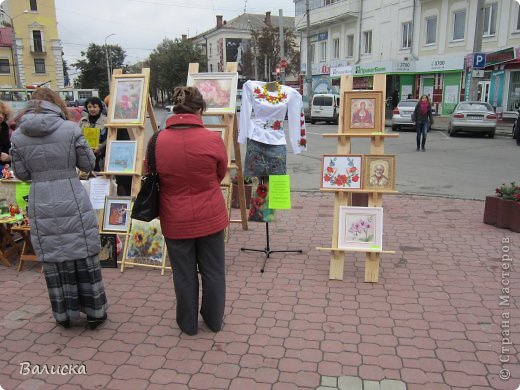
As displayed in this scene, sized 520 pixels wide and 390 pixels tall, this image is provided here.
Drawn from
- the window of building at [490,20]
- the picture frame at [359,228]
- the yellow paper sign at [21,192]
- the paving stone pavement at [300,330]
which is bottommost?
the paving stone pavement at [300,330]

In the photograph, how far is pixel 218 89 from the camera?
5082 mm

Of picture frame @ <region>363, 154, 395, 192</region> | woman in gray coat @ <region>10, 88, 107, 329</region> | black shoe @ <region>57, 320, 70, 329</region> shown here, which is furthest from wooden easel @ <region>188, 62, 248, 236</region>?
black shoe @ <region>57, 320, 70, 329</region>

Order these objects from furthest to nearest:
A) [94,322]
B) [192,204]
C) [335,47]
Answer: [335,47], [94,322], [192,204]

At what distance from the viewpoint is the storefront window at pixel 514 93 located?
2173cm

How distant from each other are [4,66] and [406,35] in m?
45.8

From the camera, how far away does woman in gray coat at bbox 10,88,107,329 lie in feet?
10.4

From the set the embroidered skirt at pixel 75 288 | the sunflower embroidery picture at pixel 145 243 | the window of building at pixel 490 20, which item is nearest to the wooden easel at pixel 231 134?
the sunflower embroidery picture at pixel 145 243

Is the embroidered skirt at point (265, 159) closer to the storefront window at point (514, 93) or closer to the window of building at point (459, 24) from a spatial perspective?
the storefront window at point (514, 93)

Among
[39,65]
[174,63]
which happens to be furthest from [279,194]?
[39,65]

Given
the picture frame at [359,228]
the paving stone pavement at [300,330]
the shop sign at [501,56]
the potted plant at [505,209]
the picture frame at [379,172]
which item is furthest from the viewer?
the shop sign at [501,56]

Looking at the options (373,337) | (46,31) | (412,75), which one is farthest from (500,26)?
(46,31)

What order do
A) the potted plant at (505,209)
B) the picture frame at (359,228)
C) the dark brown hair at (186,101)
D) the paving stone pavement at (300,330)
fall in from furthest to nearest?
the potted plant at (505,209), the picture frame at (359,228), the dark brown hair at (186,101), the paving stone pavement at (300,330)

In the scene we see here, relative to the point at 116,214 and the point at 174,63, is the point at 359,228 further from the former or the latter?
the point at 174,63

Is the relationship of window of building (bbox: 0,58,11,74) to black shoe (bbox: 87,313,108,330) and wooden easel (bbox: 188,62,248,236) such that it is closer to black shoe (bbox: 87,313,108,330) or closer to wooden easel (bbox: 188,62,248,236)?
wooden easel (bbox: 188,62,248,236)
